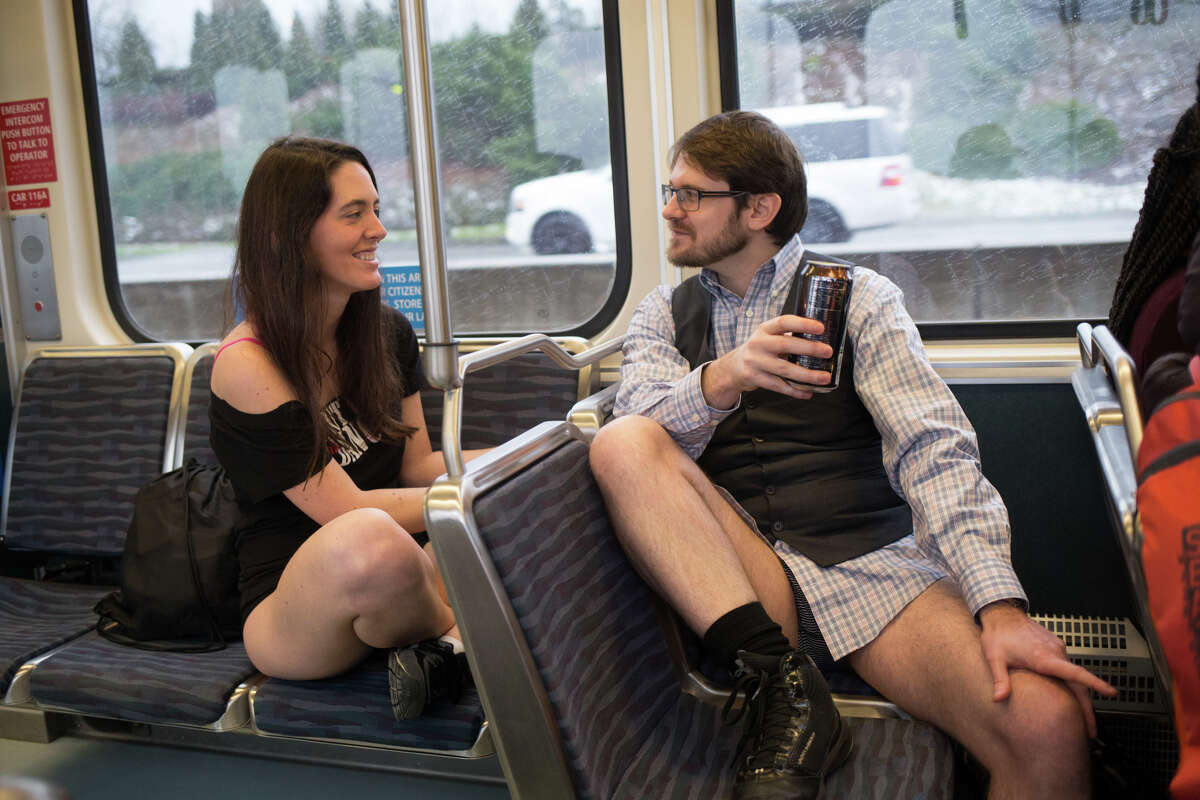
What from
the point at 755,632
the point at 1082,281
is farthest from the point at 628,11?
the point at 755,632

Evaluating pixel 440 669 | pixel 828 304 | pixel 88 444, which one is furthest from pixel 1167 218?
pixel 88 444

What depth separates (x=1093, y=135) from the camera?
2.59 meters

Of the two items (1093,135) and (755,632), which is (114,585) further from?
(1093,135)

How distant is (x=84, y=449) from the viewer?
3150mm

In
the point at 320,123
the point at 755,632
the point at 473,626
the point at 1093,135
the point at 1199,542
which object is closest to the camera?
the point at 1199,542

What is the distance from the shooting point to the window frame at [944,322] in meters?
2.69

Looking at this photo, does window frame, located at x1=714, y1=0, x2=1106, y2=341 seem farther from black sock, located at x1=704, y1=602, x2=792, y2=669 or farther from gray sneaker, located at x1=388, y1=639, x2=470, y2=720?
gray sneaker, located at x1=388, y1=639, x2=470, y2=720

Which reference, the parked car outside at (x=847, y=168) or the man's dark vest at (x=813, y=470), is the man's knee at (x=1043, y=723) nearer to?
the man's dark vest at (x=813, y=470)

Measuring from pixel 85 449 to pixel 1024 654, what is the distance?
2754mm

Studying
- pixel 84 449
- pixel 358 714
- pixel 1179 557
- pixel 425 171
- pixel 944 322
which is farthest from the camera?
pixel 84 449

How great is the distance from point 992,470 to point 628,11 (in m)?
1.59

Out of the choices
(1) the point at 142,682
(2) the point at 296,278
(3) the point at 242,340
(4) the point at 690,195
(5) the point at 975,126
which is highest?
(5) the point at 975,126

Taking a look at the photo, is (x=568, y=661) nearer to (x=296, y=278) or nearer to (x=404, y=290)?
(x=296, y=278)

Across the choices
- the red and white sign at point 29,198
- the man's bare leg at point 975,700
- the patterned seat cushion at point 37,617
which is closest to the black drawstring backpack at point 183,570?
the patterned seat cushion at point 37,617
